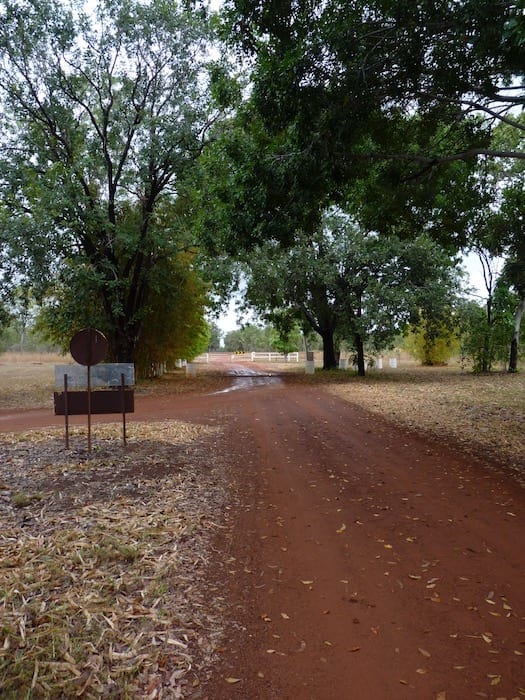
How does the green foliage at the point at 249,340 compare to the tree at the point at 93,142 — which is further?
the green foliage at the point at 249,340

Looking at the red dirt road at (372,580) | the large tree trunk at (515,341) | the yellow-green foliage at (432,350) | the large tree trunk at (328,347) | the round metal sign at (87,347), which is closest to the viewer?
the red dirt road at (372,580)

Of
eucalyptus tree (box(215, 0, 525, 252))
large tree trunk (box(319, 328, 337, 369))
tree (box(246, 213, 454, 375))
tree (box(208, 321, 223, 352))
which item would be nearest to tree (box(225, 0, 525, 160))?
eucalyptus tree (box(215, 0, 525, 252))

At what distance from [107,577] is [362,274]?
60.9ft

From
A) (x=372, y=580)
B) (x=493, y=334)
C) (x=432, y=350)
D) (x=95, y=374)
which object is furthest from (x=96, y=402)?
(x=432, y=350)

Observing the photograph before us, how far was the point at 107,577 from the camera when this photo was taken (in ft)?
10.8

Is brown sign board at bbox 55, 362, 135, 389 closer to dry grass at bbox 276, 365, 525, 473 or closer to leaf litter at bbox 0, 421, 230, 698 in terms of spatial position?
leaf litter at bbox 0, 421, 230, 698

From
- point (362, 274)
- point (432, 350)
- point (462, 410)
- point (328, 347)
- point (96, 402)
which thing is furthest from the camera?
point (432, 350)

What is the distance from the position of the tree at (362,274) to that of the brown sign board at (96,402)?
42.5 feet

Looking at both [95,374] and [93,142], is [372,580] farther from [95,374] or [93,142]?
[93,142]

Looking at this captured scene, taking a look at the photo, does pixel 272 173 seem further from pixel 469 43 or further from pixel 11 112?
pixel 11 112

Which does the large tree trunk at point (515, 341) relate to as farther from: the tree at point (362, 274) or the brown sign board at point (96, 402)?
the brown sign board at point (96, 402)

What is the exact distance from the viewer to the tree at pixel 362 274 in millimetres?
19281

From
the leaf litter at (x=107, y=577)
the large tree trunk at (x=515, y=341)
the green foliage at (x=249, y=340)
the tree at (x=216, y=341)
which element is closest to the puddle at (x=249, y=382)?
the leaf litter at (x=107, y=577)

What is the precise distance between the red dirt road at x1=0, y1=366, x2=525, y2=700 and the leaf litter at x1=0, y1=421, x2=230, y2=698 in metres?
0.22
